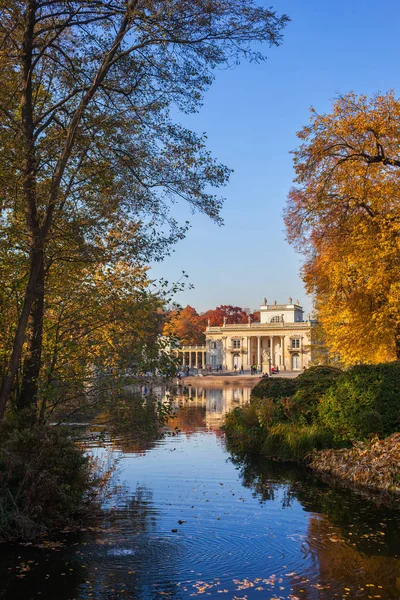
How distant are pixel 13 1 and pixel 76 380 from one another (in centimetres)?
557

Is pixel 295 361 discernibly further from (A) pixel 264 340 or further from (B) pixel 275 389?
(B) pixel 275 389

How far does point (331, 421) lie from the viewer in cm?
1505

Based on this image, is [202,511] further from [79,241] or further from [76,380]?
[79,241]

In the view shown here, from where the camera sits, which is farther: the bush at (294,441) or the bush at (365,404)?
the bush at (294,441)

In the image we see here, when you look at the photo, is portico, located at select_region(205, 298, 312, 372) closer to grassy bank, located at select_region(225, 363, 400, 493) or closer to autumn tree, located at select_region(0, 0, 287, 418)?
grassy bank, located at select_region(225, 363, 400, 493)

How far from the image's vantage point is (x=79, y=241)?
382 inches

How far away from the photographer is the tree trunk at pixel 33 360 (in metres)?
9.62

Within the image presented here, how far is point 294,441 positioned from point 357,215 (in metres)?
7.75

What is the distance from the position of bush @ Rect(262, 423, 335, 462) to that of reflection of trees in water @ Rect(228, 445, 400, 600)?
108cm

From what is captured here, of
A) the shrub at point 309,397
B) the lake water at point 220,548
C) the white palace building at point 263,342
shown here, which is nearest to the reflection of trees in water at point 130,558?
the lake water at point 220,548

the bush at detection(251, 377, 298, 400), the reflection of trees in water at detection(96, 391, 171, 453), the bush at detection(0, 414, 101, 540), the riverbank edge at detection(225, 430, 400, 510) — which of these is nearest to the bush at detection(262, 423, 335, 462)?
the riverbank edge at detection(225, 430, 400, 510)

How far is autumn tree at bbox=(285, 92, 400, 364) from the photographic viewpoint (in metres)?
18.0

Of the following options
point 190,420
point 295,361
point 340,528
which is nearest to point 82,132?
point 340,528

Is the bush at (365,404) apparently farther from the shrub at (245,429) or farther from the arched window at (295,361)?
the arched window at (295,361)
